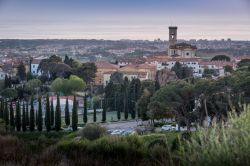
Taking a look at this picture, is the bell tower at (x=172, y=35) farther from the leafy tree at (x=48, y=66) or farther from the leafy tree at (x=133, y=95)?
the leafy tree at (x=133, y=95)

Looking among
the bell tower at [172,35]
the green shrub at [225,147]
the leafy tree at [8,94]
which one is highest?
the bell tower at [172,35]

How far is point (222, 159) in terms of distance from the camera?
228 cm

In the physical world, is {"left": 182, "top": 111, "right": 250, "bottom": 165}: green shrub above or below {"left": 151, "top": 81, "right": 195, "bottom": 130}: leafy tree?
above

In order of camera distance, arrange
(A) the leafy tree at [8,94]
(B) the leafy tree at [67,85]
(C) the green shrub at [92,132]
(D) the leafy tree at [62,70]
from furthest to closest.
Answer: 1. (D) the leafy tree at [62,70]
2. (B) the leafy tree at [67,85]
3. (A) the leafy tree at [8,94]
4. (C) the green shrub at [92,132]

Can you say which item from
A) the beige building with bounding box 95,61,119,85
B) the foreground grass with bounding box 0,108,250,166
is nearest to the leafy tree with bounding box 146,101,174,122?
the foreground grass with bounding box 0,108,250,166

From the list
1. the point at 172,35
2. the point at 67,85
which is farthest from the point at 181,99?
the point at 172,35

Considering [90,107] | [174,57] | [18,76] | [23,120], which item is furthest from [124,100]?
[174,57]

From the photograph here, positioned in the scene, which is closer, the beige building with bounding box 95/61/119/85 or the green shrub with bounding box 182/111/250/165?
the green shrub with bounding box 182/111/250/165

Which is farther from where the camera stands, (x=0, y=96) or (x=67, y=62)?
(x=67, y=62)

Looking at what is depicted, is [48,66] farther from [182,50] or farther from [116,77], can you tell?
[182,50]

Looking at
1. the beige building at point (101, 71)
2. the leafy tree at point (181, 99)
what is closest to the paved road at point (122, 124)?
the leafy tree at point (181, 99)

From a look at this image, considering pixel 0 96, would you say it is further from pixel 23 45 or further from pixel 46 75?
pixel 23 45

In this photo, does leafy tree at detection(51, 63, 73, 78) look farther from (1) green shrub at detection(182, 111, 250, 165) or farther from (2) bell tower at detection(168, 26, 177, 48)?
(1) green shrub at detection(182, 111, 250, 165)

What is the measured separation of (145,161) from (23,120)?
12.1 meters
